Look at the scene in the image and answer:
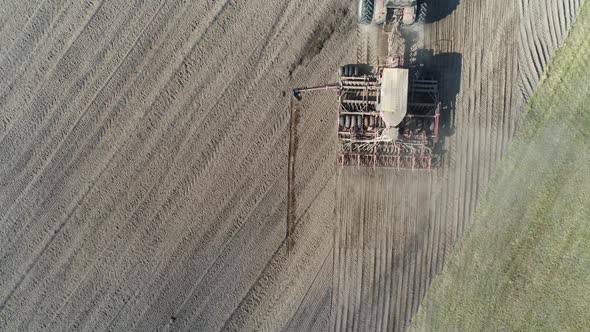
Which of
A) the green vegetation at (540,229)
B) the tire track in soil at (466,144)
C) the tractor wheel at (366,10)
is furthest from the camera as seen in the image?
the tire track in soil at (466,144)

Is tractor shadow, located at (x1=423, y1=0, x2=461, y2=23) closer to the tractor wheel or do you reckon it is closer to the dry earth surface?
the dry earth surface

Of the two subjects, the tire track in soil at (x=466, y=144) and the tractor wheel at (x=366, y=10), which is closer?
the tractor wheel at (x=366, y=10)

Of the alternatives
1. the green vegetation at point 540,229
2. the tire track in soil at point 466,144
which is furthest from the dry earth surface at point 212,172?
the green vegetation at point 540,229

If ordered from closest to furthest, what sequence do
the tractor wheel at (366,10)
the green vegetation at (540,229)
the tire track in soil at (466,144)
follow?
the tractor wheel at (366,10) < the green vegetation at (540,229) < the tire track in soil at (466,144)

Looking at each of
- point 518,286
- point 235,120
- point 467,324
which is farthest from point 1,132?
point 518,286

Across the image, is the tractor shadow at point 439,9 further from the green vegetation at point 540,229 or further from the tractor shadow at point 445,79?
the green vegetation at point 540,229

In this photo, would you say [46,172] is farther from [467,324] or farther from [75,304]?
[467,324]

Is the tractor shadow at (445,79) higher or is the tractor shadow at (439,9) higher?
the tractor shadow at (439,9)
